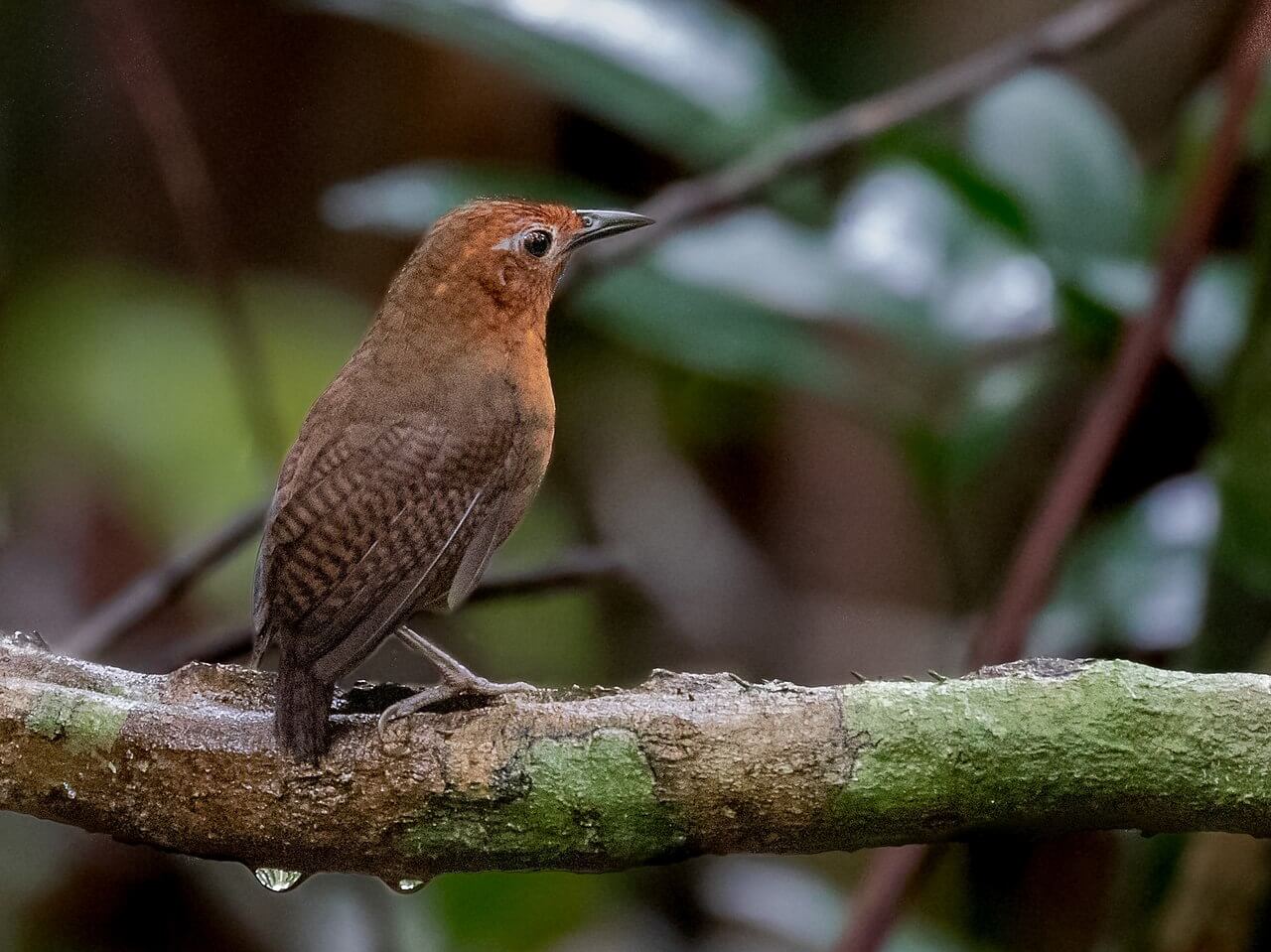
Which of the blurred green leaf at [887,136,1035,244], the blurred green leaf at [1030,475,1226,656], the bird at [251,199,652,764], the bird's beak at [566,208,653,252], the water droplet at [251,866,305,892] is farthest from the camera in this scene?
the blurred green leaf at [1030,475,1226,656]

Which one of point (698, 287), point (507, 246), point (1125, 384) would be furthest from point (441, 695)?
point (698, 287)

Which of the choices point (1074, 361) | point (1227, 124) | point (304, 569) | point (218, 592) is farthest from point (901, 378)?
point (304, 569)

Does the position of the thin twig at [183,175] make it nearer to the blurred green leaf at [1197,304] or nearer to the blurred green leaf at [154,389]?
the blurred green leaf at [154,389]

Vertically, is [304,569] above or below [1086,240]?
below

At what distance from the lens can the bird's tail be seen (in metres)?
1.50

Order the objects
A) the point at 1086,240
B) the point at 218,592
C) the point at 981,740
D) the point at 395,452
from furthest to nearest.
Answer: the point at 218,592 < the point at 1086,240 < the point at 395,452 < the point at 981,740

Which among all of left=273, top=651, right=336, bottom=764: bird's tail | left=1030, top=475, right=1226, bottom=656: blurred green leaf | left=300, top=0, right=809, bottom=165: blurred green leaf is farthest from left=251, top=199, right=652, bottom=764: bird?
left=1030, top=475, right=1226, bottom=656: blurred green leaf

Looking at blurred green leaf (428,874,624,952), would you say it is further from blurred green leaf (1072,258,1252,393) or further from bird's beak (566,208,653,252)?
blurred green leaf (1072,258,1252,393)

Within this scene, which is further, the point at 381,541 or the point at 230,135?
the point at 230,135

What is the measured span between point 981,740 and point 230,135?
15.0ft

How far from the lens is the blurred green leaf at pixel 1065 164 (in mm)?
3297

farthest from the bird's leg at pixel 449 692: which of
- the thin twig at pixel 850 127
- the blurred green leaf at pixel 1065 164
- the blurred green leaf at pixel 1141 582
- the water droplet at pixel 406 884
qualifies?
the blurred green leaf at pixel 1065 164

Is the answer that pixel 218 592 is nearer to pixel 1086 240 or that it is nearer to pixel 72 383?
pixel 72 383

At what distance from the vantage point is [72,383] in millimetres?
4152
